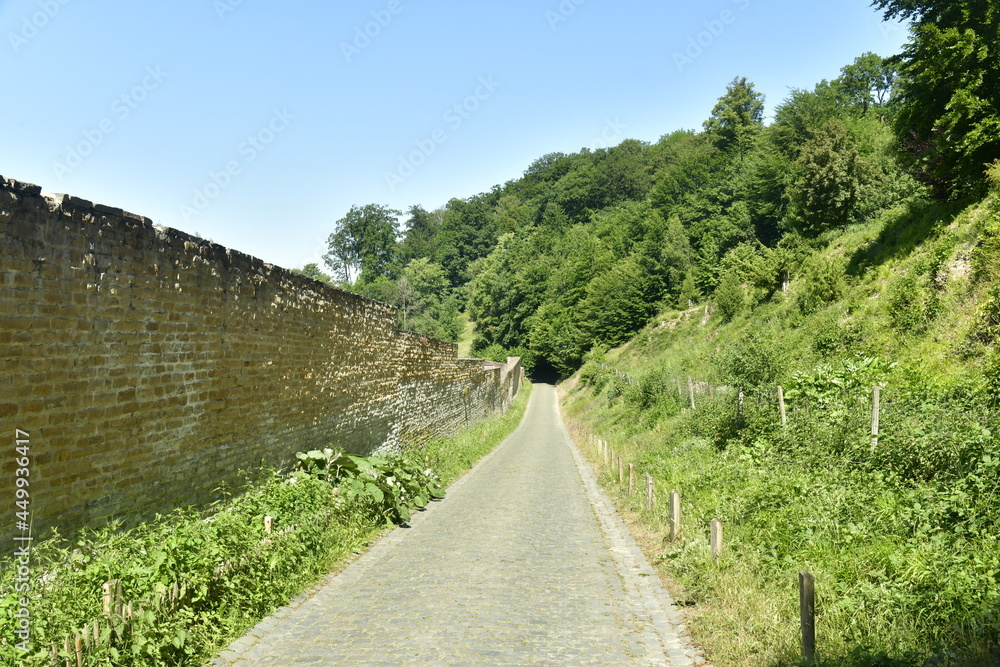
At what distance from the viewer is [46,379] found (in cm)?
506

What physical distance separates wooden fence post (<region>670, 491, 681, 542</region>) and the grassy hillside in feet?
0.59

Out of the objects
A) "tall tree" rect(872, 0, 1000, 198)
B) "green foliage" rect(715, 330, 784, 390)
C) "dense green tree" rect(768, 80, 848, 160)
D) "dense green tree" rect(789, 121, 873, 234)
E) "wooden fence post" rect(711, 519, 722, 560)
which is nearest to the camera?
"wooden fence post" rect(711, 519, 722, 560)

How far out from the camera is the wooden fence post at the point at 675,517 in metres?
8.78

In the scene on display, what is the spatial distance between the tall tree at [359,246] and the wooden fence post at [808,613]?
97.2 m

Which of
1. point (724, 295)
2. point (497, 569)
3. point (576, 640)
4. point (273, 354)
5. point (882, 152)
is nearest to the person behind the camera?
point (576, 640)

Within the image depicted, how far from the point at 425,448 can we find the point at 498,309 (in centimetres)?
6108

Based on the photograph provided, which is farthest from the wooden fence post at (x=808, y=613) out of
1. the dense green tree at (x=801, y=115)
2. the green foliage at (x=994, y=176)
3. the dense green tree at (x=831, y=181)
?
the dense green tree at (x=801, y=115)

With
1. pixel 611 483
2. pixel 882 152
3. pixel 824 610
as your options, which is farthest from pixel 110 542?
pixel 882 152

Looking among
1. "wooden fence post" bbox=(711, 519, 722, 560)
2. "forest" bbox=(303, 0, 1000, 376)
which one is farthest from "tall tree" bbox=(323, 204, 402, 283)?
"wooden fence post" bbox=(711, 519, 722, 560)

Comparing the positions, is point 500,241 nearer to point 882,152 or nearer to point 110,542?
point 882,152

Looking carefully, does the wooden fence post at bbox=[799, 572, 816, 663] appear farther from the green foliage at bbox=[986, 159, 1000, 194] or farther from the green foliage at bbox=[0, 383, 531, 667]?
the green foliage at bbox=[986, 159, 1000, 194]

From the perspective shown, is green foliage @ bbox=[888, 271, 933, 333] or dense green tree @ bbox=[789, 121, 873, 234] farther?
dense green tree @ bbox=[789, 121, 873, 234]

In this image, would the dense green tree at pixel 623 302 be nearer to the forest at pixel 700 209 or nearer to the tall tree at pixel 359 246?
the forest at pixel 700 209

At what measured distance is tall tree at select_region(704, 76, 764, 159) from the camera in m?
68.2
